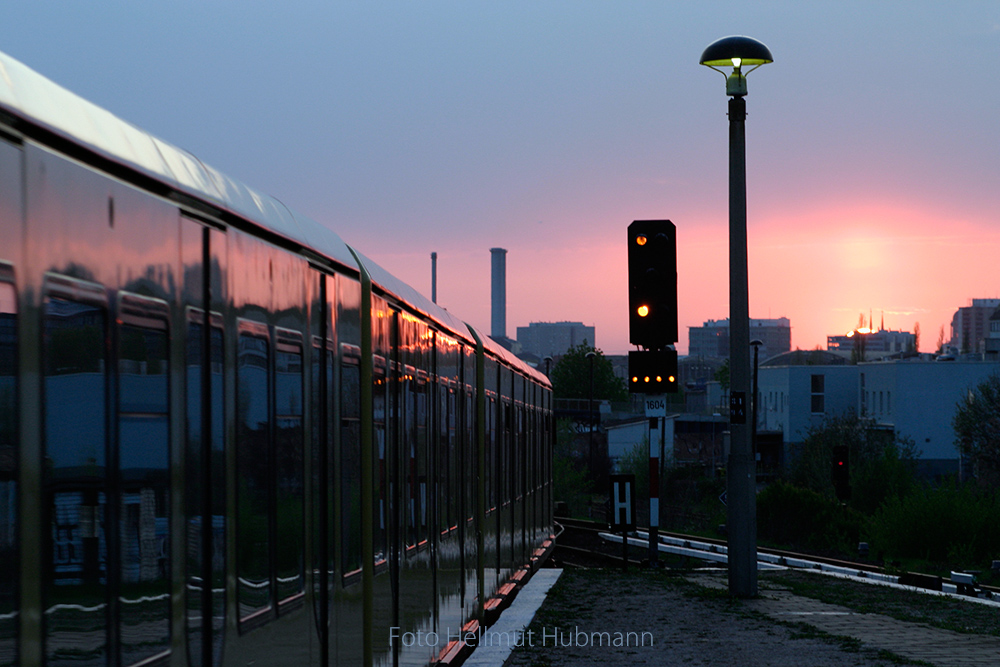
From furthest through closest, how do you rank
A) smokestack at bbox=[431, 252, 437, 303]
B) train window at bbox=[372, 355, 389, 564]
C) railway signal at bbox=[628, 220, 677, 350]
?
smokestack at bbox=[431, 252, 437, 303]
railway signal at bbox=[628, 220, 677, 350]
train window at bbox=[372, 355, 389, 564]

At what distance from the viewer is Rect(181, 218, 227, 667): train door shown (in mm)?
3762

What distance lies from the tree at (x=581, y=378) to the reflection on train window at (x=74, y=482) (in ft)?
423

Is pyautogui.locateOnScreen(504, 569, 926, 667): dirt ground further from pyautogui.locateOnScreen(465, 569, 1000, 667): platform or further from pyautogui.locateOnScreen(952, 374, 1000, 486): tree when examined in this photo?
pyautogui.locateOnScreen(952, 374, 1000, 486): tree

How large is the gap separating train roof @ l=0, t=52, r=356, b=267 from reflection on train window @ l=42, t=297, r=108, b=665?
42 cm

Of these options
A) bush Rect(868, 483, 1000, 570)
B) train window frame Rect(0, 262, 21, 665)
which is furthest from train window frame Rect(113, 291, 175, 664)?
bush Rect(868, 483, 1000, 570)

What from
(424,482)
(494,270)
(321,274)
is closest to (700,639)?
(424,482)

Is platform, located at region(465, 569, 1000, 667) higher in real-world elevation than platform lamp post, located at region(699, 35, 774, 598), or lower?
lower

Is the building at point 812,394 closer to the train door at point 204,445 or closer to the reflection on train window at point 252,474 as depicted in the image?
the reflection on train window at point 252,474

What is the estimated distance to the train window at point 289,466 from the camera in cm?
482

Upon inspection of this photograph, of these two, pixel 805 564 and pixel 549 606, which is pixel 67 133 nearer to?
pixel 549 606

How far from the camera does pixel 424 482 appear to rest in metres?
8.66

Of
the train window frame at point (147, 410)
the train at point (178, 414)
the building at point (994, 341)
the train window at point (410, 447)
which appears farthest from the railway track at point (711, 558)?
the building at point (994, 341)

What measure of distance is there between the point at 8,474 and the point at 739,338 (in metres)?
14.1

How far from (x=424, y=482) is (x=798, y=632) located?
5.60m
